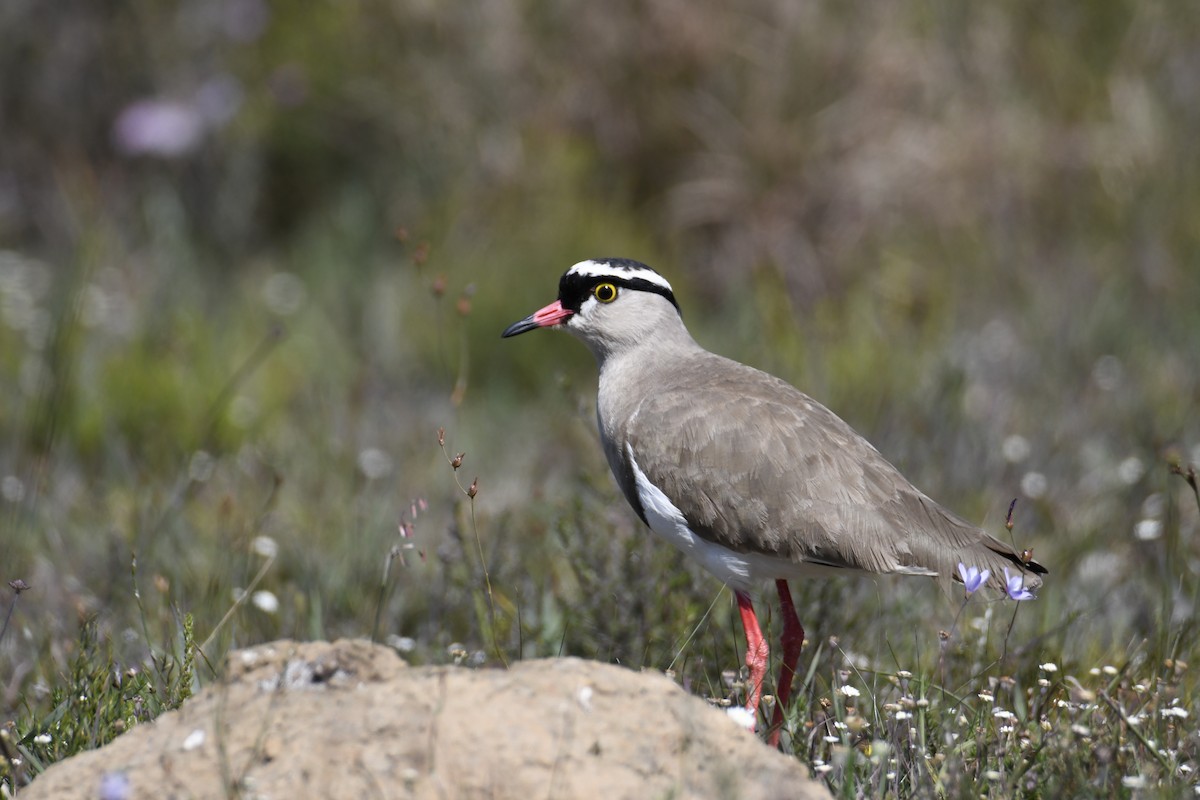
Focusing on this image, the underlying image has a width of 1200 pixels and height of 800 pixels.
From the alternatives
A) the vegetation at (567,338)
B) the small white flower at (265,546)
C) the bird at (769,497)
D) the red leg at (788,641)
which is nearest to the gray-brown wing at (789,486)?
the bird at (769,497)

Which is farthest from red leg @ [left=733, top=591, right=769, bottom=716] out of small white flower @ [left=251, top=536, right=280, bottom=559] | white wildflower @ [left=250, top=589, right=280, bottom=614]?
small white flower @ [left=251, top=536, right=280, bottom=559]

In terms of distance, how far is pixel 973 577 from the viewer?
11.5 feet

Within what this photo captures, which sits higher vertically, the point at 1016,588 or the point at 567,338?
the point at 1016,588

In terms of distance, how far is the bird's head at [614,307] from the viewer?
490cm

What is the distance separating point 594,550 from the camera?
4777mm

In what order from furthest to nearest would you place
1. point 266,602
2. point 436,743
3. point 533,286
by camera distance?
point 533,286 < point 266,602 < point 436,743

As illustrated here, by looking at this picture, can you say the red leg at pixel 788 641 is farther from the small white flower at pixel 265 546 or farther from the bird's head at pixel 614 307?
the small white flower at pixel 265 546

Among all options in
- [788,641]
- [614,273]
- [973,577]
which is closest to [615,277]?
[614,273]

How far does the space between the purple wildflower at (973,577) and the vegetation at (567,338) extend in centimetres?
17

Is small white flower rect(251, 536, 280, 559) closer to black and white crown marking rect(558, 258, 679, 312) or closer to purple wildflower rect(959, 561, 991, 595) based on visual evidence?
black and white crown marking rect(558, 258, 679, 312)

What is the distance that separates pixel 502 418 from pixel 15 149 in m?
5.26

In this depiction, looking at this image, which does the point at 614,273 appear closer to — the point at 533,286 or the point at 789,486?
the point at 789,486

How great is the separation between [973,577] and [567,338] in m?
4.89

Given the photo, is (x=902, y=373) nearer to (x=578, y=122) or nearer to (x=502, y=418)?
(x=502, y=418)
